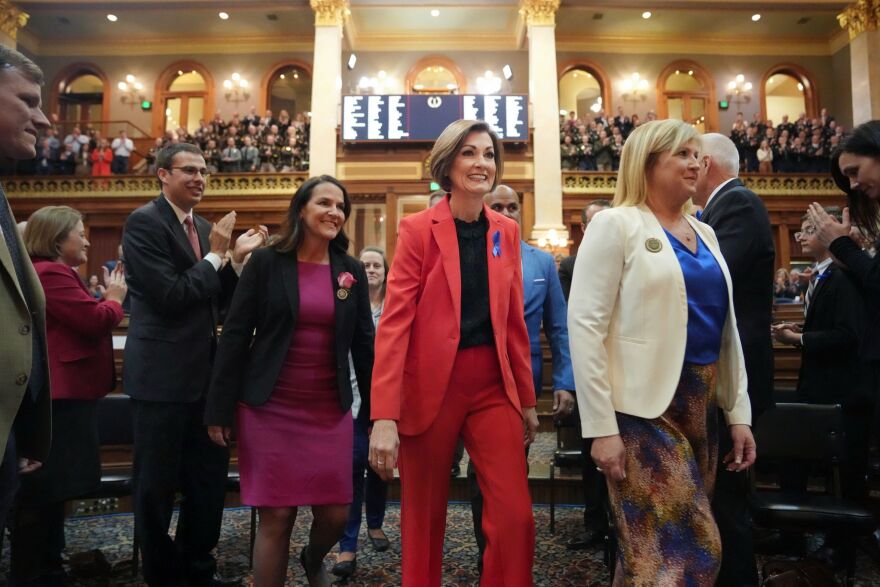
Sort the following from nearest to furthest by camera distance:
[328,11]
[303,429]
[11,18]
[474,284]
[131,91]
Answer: [474,284] → [303,429] → [328,11] → [11,18] → [131,91]

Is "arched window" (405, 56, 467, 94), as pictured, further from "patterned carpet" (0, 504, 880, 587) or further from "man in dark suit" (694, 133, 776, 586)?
"man in dark suit" (694, 133, 776, 586)

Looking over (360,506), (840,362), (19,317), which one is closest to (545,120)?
(840,362)

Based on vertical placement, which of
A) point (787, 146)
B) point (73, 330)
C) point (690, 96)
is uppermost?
point (690, 96)

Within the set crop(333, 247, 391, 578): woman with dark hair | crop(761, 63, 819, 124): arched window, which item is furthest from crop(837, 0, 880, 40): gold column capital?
crop(333, 247, 391, 578): woman with dark hair

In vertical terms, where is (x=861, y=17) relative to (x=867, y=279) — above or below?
above

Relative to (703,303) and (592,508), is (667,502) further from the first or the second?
(592,508)

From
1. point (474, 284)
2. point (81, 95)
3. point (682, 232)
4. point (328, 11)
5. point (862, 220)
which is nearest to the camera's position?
point (682, 232)

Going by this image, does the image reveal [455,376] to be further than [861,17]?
No

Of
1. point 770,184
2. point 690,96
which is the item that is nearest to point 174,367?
point 770,184

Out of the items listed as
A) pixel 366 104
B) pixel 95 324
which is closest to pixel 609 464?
pixel 95 324

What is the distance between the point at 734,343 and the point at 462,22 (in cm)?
1314

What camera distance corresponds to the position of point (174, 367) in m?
2.17

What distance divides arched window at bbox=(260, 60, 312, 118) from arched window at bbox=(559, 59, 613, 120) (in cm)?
604

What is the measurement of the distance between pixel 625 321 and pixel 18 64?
154 centimetres
